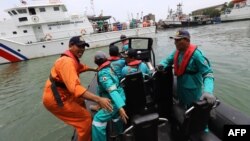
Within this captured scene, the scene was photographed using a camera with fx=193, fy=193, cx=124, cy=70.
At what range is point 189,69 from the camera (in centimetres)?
244

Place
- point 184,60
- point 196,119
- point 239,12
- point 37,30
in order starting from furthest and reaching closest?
1. point 239,12
2. point 37,30
3. point 184,60
4. point 196,119

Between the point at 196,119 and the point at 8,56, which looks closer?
the point at 196,119

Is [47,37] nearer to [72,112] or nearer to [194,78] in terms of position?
[72,112]

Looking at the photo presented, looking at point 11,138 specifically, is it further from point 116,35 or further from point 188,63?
point 116,35

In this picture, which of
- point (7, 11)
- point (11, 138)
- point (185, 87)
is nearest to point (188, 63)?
point (185, 87)

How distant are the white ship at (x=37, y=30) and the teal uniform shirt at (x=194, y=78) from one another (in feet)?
52.0

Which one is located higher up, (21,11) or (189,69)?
(21,11)

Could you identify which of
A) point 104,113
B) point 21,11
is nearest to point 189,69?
point 104,113

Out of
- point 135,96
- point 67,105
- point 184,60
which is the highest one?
point 184,60

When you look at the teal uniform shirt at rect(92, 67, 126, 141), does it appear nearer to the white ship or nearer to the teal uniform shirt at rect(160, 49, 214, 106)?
the teal uniform shirt at rect(160, 49, 214, 106)

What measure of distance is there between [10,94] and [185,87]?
24.6ft

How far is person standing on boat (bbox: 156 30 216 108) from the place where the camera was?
2244mm

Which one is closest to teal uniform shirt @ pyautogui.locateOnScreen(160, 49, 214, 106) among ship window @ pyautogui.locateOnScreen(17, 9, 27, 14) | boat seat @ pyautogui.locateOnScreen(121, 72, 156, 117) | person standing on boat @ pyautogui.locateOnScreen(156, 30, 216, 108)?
person standing on boat @ pyautogui.locateOnScreen(156, 30, 216, 108)

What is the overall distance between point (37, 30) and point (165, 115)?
17466mm
